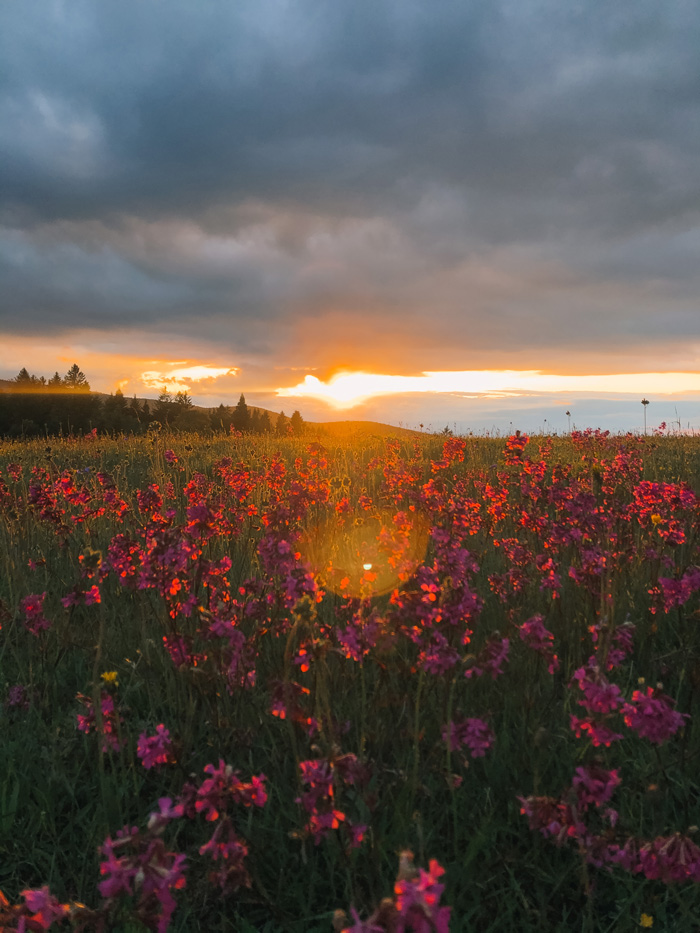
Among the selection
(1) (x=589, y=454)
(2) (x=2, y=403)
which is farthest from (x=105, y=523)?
(2) (x=2, y=403)

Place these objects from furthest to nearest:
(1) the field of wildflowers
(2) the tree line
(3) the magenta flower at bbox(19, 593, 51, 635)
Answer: (2) the tree line → (3) the magenta flower at bbox(19, 593, 51, 635) → (1) the field of wildflowers

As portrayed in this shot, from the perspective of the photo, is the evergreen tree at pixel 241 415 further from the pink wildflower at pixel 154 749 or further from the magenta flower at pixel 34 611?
the pink wildflower at pixel 154 749

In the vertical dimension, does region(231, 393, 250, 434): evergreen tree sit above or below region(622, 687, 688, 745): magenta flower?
above

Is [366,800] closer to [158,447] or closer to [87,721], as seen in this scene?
[87,721]

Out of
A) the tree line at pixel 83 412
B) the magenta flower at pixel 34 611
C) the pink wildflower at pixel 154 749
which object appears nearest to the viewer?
the pink wildflower at pixel 154 749

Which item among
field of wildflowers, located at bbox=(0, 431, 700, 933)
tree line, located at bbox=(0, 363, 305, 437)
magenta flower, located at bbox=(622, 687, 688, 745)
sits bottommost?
field of wildflowers, located at bbox=(0, 431, 700, 933)

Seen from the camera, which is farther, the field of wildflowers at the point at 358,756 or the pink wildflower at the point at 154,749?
the pink wildflower at the point at 154,749

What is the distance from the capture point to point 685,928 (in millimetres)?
1987

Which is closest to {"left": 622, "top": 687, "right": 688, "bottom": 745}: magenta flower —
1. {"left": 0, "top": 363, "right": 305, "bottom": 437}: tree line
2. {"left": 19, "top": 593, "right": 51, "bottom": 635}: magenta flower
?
{"left": 19, "top": 593, "right": 51, "bottom": 635}: magenta flower

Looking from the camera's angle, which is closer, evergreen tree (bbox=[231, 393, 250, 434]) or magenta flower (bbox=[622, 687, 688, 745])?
magenta flower (bbox=[622, 687, 688, 745])

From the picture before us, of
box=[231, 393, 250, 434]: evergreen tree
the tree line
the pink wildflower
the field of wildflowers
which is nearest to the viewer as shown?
the field of wildflowers

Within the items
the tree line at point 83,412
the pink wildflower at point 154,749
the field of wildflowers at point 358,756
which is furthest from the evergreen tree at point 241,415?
the pink wildflower at point 154,749

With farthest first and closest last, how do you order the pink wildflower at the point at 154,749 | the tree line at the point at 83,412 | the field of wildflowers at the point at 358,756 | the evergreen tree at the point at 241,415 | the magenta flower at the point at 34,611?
the evergreen tree at the point at 241,415, the tree line at the point at 83,412, the magenta flower at the point at 34,611, the pink wildflower at the point at 154,749, the field of wildflowers at the point at 358,756

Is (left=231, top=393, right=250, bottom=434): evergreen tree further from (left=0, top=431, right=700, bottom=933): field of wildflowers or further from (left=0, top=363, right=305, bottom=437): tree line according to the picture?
(left=0, top=431, right=700, bottom=933): field of wildflowers
